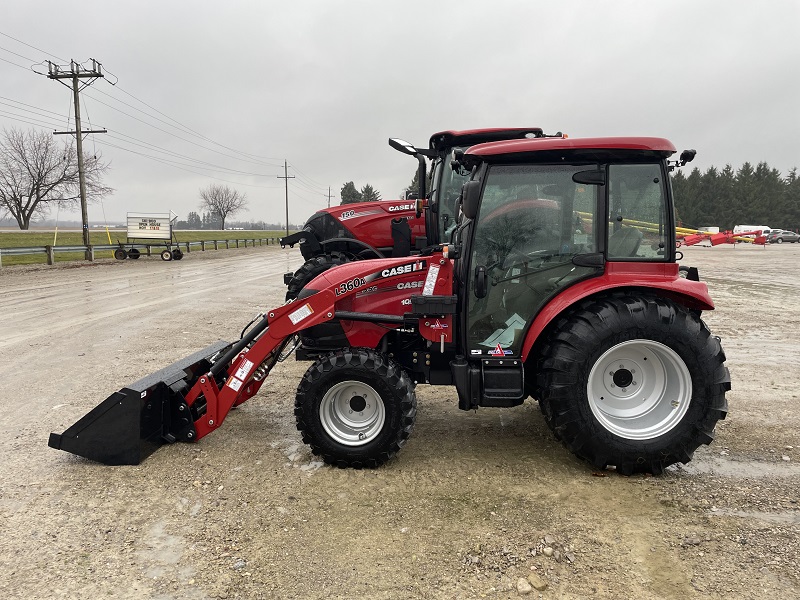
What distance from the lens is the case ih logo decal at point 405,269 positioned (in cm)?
383

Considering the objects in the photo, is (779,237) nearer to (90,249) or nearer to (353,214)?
(353,214)

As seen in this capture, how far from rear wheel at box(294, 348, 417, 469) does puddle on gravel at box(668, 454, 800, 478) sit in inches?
77.9

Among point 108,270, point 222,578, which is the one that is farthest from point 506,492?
point 108,270

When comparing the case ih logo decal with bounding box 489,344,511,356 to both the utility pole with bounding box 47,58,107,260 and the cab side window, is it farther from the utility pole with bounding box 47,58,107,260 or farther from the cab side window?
the utility pole with bounding box 47,58,107,260

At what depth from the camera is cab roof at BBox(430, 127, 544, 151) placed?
7215mm

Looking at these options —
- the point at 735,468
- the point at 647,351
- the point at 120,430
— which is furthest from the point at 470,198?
the point at 120,430

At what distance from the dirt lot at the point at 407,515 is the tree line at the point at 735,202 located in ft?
233

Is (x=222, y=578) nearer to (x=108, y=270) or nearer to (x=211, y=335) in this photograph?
(x=211, y=335)

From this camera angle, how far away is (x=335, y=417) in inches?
146

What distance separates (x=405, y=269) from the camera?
3.84 meters

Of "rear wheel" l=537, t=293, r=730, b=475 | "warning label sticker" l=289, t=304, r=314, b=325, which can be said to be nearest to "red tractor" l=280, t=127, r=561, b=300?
"warning label sticker" l=289, t=304, r=314, b=325

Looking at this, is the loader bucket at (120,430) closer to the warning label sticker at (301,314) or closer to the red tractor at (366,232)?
the warning label sticker at (301,314)

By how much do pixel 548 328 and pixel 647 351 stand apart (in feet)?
2.29

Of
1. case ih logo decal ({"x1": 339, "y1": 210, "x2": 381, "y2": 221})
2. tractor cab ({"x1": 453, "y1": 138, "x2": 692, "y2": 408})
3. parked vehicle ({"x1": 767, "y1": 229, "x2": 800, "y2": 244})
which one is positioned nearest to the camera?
tractor cab ({"x1": 453, "y1": 138, "x2": 692, "y2": 408})
